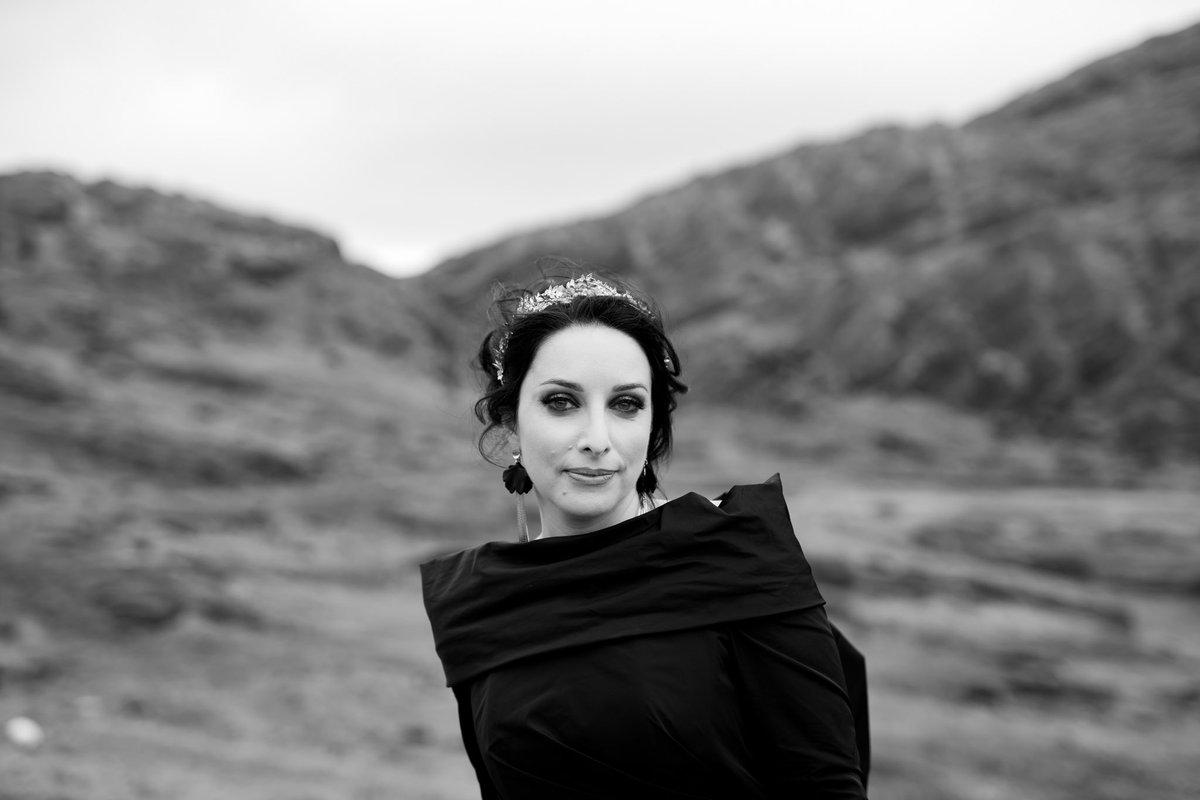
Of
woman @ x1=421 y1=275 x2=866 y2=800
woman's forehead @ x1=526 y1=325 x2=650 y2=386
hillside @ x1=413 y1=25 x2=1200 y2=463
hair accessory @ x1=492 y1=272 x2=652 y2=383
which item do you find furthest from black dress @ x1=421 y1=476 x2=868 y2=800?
hillside @ x1=413 y1=25 x2=1200 y2=463

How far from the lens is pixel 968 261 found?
88.3 feet

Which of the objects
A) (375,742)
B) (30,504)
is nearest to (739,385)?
(30,504)

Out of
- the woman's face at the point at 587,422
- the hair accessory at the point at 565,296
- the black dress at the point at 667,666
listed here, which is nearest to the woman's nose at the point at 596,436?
the woman's face at the point at 587,422

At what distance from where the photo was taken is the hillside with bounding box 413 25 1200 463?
23.5 metres

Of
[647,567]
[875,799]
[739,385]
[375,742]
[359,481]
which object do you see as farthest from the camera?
[739,385]

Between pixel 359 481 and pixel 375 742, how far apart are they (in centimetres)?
888

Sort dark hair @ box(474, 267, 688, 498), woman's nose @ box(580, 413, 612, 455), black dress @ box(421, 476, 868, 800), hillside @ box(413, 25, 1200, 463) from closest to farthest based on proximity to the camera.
Answer: black dress @ box(421, 476, 868, 800), woman's nose @ box(580, 413, 612, 455), dark hair @ box(474, 267, 688, 498), hillside @ box(413, 25, 1200, 463)

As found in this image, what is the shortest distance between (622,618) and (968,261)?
88.9 feet

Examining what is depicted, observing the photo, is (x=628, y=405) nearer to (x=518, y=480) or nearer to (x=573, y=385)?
(x=573, y=385)

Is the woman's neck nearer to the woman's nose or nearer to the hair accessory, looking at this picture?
the woman's nose

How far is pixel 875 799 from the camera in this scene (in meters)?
7.95

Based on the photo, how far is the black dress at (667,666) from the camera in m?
1.55

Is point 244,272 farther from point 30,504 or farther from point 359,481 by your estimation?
point 30,504

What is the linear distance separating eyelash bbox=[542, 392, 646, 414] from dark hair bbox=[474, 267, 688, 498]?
54 millimetres
